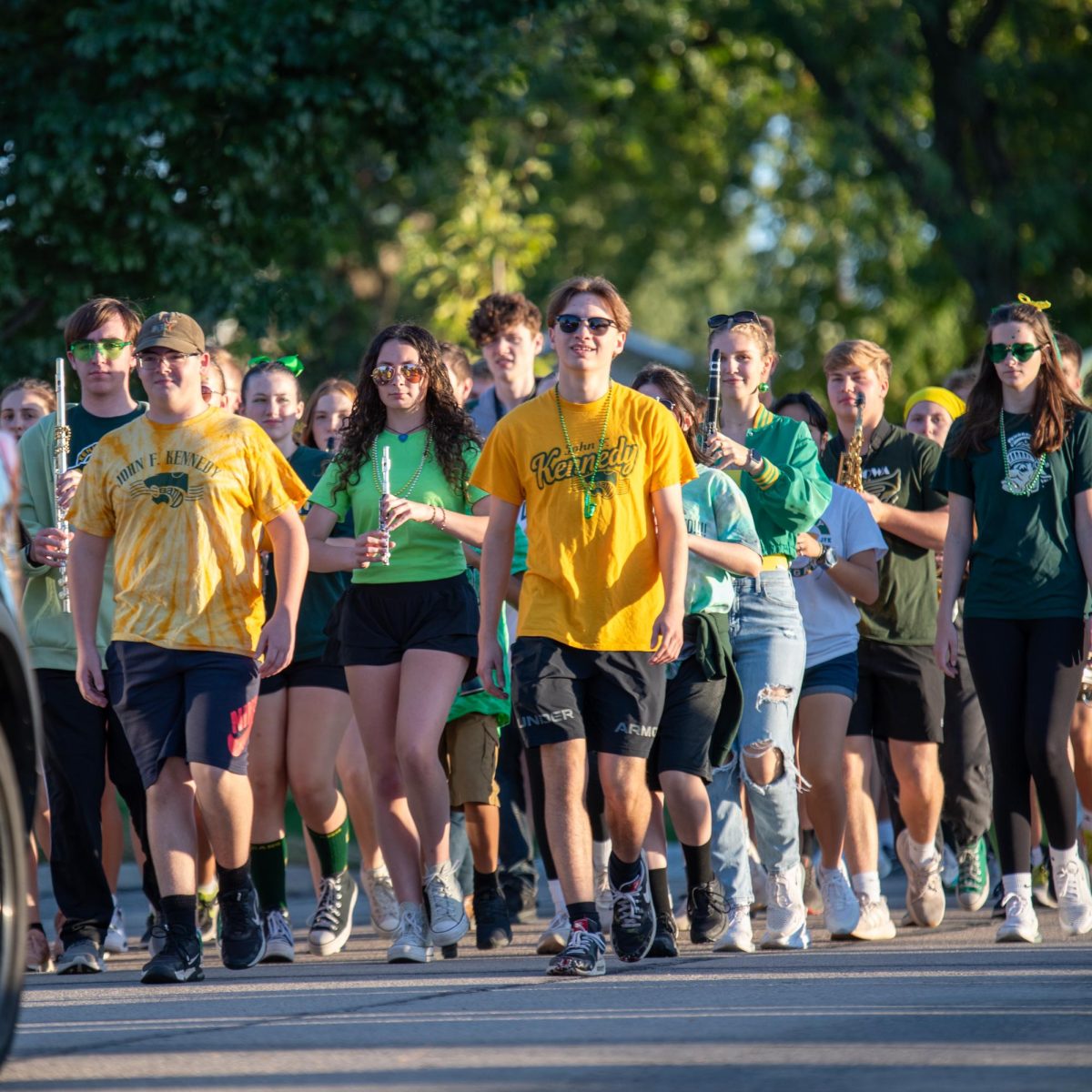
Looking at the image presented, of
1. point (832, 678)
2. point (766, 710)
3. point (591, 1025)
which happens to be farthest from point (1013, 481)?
point (591, 1025)

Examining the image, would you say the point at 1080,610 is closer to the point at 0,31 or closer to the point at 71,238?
the point at 71,238

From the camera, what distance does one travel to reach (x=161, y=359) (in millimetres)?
7094

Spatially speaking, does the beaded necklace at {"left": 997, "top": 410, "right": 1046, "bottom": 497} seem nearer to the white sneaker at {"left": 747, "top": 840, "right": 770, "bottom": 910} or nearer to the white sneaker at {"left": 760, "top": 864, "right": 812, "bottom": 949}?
the white sneaker at {"left": 760, "top": 864, "right": 812, "bottom": 949}

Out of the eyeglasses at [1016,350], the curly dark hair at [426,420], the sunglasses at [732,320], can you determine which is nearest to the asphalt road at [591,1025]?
the curly dark hair at [426,420]

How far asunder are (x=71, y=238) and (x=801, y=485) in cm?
799

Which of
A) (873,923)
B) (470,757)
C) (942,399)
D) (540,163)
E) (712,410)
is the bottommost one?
(873,923)

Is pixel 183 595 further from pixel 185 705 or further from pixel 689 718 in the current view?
pixel 689 718

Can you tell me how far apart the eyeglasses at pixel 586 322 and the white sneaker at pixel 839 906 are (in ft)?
8.16

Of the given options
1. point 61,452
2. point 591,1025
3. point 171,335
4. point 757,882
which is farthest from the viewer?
point 757,882

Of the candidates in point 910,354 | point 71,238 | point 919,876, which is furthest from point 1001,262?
point 919,876

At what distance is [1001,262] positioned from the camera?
2456cm

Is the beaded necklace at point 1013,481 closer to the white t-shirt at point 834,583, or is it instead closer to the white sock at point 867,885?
the white t-shirt at point 834,583

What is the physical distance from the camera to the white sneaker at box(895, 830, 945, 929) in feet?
28.7

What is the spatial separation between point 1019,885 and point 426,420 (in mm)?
2820
